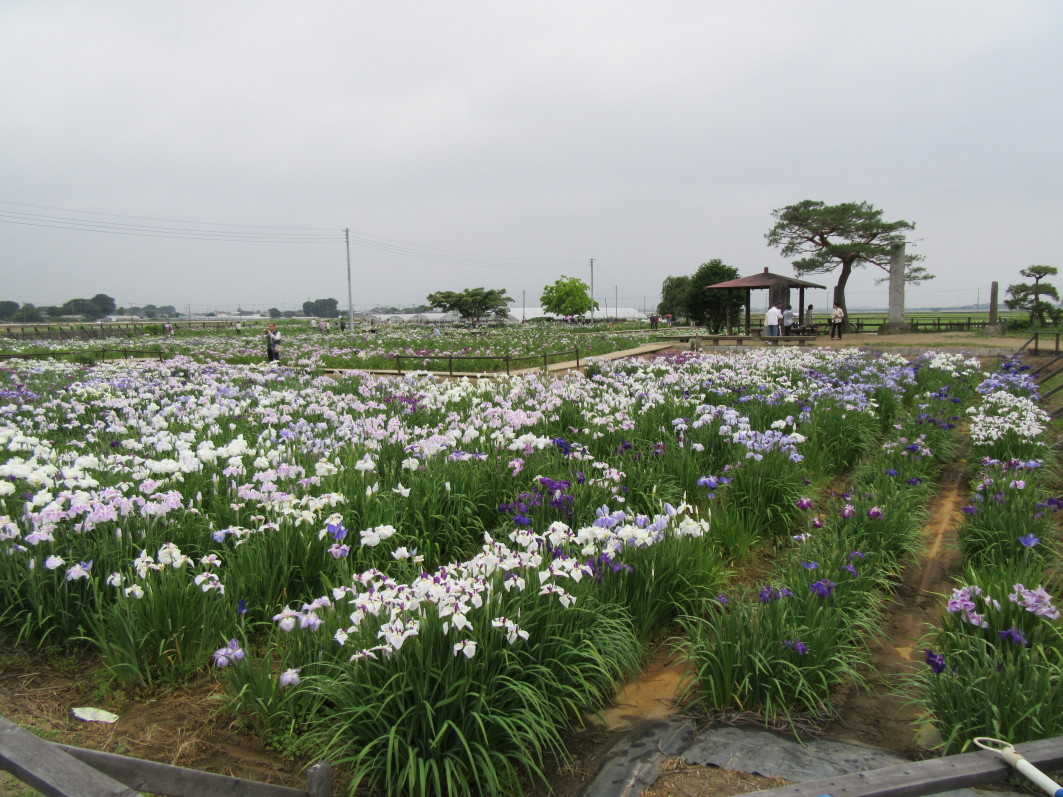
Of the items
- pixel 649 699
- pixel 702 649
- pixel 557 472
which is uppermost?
pixel 557 472

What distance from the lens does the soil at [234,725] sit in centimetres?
262

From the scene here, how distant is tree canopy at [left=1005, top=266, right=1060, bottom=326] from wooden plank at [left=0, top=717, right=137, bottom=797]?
1531 inches

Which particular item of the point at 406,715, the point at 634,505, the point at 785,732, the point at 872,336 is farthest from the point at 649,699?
the point at 872,336

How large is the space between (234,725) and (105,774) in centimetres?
96

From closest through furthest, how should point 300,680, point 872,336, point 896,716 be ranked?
point 300,680 → point 896,716 → point 872,336

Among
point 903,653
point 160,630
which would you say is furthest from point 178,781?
point 903,653

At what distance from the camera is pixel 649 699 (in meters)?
3.25

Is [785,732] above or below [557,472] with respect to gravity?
below

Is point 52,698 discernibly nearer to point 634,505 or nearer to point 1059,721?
point 634,505

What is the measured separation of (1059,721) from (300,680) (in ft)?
10.2

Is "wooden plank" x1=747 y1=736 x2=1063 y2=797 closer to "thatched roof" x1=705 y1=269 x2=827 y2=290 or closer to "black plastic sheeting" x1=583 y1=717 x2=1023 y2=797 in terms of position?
"black plastic sheeting" x1=583 y1=717 x2=1023 y2=797

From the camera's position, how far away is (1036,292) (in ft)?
106

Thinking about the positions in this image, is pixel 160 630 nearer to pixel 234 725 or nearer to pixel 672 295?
pixel 234 725

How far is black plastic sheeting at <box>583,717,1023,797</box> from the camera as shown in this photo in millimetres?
2557
